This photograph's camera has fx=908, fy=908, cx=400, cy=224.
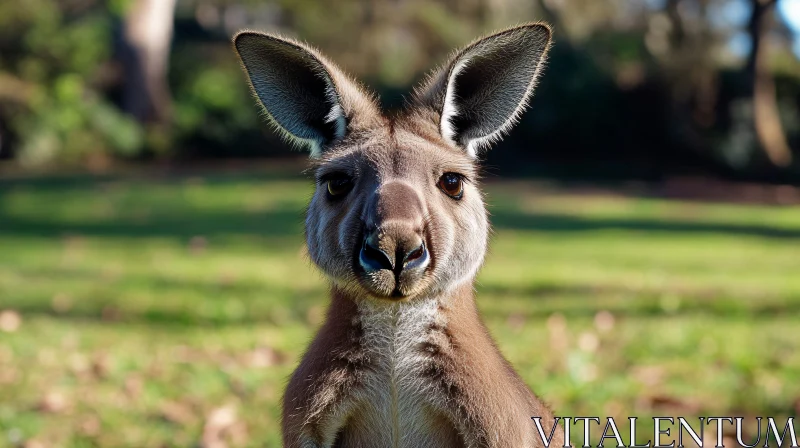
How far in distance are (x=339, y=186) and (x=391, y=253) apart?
1.50ft

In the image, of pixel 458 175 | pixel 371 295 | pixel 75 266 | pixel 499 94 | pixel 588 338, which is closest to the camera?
pixel 371 295

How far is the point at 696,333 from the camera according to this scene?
6508mm

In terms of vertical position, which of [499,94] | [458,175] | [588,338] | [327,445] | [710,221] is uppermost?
[710,221]

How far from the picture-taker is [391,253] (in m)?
2.48

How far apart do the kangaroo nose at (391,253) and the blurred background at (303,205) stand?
764mm

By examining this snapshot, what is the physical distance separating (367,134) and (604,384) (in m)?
2.99

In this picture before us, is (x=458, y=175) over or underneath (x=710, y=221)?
underneath

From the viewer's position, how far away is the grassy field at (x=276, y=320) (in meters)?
5.07

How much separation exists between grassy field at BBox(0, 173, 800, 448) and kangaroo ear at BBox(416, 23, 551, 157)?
0.74 meters

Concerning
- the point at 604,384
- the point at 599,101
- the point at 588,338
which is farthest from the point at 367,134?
the point at 599,101

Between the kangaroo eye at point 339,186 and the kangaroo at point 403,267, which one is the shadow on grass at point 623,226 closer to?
the kangaroo at point 403,267

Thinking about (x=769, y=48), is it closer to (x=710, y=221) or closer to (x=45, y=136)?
(x=710, y=221)

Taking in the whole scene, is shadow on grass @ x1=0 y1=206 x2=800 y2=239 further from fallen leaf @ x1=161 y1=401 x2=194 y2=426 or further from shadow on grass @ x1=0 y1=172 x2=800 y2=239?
fallen leaf @ x1=161 y1=401 x2=194 y2=426

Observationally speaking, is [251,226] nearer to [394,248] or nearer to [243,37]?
[243,37]
